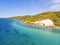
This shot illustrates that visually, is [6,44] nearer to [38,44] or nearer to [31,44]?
[31,44]

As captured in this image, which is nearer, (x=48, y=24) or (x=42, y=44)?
(x=42, y=44)

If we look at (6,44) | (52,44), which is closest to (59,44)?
(52,44)

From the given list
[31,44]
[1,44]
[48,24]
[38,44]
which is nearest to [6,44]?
[1,44]

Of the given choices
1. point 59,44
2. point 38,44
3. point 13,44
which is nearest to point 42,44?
point 38,44

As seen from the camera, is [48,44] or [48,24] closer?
[48,44]

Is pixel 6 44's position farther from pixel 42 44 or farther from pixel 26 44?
pixel 42 44

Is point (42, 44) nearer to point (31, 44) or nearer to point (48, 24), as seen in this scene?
point (31, 44)

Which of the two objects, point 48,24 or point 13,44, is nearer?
point 13,44
